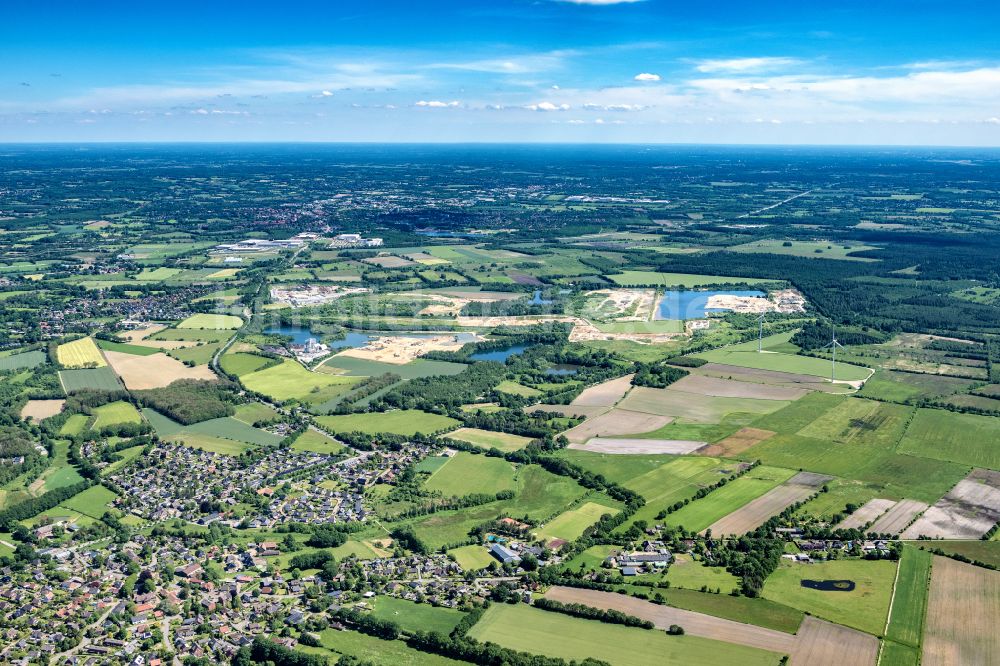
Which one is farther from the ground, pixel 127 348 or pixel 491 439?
pixel 127 348

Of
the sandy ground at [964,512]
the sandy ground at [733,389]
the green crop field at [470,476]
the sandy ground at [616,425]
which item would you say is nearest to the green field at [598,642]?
the green crop field at [470,476]

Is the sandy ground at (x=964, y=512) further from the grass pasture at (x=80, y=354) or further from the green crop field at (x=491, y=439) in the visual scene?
the grass pasture at (x=80, y=354)

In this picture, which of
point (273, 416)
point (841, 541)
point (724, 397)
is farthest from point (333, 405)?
point (841, 541)

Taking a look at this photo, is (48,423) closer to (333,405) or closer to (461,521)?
(333,405)

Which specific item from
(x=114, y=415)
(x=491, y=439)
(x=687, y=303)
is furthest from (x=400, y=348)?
(x=687, y=303)

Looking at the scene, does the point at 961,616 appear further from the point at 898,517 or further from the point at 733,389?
the point at 733,389

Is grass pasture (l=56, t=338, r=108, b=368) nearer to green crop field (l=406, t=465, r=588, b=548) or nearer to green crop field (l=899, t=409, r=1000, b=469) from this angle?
green crop field (l=406, t=465, r=588, b=548)

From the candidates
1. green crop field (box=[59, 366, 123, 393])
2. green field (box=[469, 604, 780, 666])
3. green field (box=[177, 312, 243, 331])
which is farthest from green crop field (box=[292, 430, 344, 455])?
Answer: green field (box=[177, 312, 243, 331])
